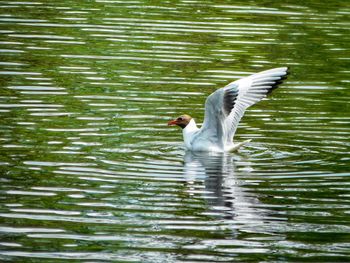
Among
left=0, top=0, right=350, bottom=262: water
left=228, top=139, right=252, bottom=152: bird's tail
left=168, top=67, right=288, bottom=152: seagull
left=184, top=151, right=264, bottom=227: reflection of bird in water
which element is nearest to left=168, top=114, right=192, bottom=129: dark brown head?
left=168, top=67, right=288, bottom=152: seagull

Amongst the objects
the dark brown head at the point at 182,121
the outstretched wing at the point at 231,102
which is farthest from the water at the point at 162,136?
the outstretched wing at the point at 231,102

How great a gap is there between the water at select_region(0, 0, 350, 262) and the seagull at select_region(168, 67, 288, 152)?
0.33 m

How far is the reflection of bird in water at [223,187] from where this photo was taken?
13.5 m

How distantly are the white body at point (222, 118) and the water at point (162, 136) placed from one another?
13.5 inches

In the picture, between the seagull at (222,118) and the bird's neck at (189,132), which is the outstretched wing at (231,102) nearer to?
the seagull at (222,118)

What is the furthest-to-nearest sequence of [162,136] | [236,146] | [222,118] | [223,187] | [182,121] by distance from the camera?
[162,136] < [182,121] < [222,118] < [236,146] < [223,187]

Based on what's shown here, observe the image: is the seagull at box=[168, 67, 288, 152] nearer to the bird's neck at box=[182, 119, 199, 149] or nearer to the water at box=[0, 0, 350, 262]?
the bird's neck at box=[182, 119, 199, 149]

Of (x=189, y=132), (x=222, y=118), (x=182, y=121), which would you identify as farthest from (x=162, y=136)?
(x=222, y=118)

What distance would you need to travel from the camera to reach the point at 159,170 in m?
15.8

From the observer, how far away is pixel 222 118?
17734 mm

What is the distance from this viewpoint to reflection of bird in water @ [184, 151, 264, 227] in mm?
13539

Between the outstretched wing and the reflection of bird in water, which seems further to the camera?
the outstretched wing

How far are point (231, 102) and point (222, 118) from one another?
31cm

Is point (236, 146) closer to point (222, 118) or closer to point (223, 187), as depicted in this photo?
point (222, 118)
